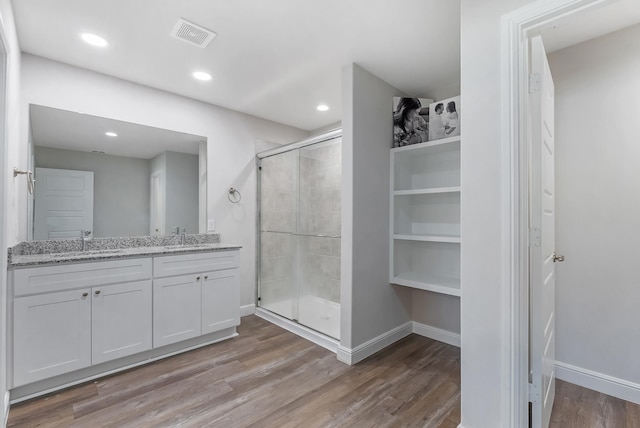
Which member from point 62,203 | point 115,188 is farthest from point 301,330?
point 62,203

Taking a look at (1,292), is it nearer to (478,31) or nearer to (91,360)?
(91,360)

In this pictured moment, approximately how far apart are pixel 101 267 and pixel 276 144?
242 centimetres

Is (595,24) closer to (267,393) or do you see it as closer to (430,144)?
(430,144)

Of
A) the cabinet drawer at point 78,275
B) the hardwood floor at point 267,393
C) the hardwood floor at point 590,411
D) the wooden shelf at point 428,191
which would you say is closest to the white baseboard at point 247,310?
the hardwood floor at point 267,393

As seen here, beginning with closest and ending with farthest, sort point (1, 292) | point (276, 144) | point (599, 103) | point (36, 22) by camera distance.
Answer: point (1, 292), point (36, 22), point (599, 103), point (276, 144)

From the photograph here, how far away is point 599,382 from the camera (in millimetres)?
2084

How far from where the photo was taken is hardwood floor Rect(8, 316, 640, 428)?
1777mm

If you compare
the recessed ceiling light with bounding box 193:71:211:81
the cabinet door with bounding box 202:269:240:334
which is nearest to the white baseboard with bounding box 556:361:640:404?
the cabinet door with bounding box 202:269:240:334

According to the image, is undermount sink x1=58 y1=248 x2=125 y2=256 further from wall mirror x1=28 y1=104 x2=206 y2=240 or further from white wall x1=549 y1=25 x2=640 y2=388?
white wall x1=549 y1=25 x2=640 y2=388

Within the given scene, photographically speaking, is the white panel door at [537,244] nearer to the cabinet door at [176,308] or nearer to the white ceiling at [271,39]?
the white ceiling at [271,39]

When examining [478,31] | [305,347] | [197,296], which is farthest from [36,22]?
[305,347]

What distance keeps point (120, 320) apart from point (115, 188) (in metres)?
1.23

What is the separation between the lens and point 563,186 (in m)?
2.27

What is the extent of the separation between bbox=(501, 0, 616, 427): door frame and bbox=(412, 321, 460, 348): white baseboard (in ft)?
4.78
